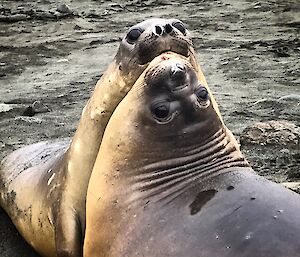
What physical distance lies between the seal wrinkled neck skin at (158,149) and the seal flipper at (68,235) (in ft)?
0.62

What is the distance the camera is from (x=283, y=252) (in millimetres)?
2213

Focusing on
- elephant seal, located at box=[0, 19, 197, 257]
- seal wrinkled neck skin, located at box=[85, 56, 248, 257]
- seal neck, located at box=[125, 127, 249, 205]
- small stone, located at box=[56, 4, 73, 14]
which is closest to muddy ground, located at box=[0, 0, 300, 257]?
small stone, located at box=[56, 4, 73, 14]

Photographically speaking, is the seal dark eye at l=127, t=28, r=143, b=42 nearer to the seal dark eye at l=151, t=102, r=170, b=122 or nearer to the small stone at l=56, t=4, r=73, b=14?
the seal dark eye at l=151, t=102, r=170, b=122

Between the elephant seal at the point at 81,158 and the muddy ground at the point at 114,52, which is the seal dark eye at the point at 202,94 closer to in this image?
the elephant seal at the point at 81,158

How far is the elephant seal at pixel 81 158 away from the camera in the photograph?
2934mm

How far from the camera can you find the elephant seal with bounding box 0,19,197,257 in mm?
2934

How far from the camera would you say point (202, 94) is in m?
2.71

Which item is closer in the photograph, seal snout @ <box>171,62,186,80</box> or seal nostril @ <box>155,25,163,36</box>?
seal snout @ <box>171,62,186,80</box>

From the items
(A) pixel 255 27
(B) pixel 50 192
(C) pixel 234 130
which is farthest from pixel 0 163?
(A) pixel 255 27

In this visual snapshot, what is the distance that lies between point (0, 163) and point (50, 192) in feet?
2.62

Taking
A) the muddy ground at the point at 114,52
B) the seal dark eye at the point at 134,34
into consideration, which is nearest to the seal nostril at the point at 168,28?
the seal dark eye at the point at 134,34

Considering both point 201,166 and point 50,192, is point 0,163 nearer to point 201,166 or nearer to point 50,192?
point 50,192

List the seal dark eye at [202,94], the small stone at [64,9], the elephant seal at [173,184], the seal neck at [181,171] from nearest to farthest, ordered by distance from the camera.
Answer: the elephant seal at [173,184]
the seal neck at [181,171]
the seal dark eye at [202,94]
the small stone at [64,9]

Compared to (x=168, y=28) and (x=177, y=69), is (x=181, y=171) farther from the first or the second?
(x=168, y=28)
